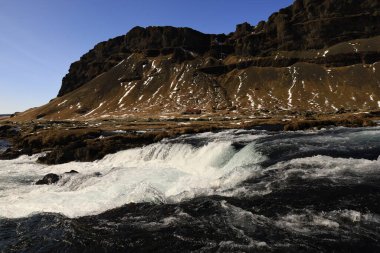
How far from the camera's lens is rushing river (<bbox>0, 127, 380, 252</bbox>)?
64.3 ft

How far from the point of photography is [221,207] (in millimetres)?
24469

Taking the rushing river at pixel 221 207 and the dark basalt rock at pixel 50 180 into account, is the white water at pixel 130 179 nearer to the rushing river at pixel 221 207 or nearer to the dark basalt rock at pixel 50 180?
the rushing river at pixel 221 207

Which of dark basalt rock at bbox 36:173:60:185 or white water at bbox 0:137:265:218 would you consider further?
dark basalt rock at bbox 36:173:60:185

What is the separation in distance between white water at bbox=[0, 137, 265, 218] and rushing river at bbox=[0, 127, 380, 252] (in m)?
0.17

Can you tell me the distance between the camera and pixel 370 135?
50406 millimetres

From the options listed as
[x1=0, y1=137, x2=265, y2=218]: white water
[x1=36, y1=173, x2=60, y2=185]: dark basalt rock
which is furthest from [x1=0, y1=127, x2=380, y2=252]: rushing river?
[x1=36, y1=173, x2=60, y2=185]: dark basalt rock

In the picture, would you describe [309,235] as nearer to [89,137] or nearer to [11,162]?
[11,162]

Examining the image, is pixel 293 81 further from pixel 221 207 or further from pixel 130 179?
pixel 221 207

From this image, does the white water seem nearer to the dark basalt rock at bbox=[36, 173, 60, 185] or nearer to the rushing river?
the rushing river

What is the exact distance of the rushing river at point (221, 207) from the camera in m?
19.6

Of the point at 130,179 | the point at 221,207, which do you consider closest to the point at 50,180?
the point at 130,179

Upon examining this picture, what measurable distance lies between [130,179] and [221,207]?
18.4 meters

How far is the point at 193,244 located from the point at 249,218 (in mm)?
4470

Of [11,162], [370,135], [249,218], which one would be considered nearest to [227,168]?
[249,218]
